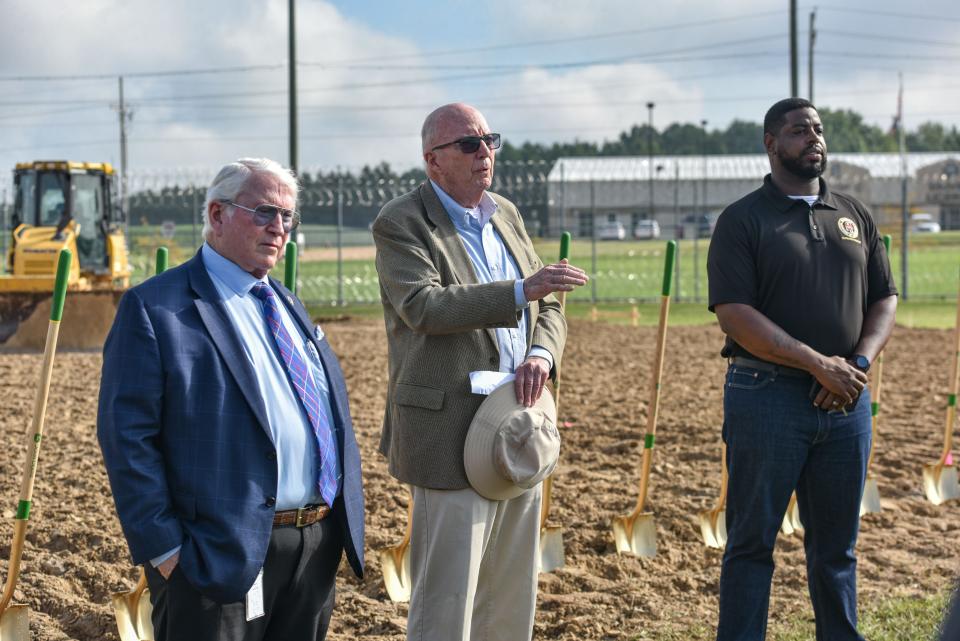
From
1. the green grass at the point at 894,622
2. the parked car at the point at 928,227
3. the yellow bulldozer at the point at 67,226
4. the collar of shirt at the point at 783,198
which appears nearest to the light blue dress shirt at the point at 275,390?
the collar of shirt at the point at 783,198

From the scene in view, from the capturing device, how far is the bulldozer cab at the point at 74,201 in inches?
747

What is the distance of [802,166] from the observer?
4.14 metres

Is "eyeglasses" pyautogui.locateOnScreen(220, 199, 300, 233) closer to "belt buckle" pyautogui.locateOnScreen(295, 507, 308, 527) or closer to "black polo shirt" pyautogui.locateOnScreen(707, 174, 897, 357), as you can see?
"belt buckle" pyautogui.locateOnScreen(295, 507, 308, 527)

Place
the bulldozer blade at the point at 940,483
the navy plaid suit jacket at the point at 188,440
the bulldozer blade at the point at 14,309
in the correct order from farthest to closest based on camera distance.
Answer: the bulldozer blade at the point at 14,309 → the bulldozer blade at the point at 940,483 → the navy plaid suit jacket at the point at 188,440

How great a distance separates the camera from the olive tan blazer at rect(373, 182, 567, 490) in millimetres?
3578

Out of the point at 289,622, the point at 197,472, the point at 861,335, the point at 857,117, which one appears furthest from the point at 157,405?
the point at 857,117

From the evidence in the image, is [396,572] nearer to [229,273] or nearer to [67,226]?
[229,273]

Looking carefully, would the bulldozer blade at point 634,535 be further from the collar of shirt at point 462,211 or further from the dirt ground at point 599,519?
the collar of shirt at point 462,211

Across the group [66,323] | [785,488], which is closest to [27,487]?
[785,488]

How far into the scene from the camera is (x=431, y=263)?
12.2 ft

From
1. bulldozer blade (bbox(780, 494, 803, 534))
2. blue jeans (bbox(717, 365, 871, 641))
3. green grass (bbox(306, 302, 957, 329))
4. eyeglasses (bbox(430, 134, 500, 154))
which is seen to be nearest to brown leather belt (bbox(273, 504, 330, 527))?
eyeglasses (bbox(430, 134, 500, 154))

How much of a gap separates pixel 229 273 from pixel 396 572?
9.17 ft

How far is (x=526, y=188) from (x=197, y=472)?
66.3 ft

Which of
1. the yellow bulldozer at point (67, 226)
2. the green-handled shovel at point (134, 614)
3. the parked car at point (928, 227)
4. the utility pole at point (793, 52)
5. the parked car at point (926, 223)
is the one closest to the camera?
the green-handled shovel at point (134, 614)
